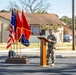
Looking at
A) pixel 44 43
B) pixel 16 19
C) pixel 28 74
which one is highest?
pixel 16 19

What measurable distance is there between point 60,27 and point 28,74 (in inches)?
2093

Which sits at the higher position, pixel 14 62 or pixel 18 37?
pixel 18 37

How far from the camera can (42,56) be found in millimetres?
17453

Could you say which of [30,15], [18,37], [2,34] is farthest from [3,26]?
[18,37]

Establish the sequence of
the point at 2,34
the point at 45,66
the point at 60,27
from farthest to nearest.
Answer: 1. the point at 60,27
2. the point at 2,34
3. the point at 45,66

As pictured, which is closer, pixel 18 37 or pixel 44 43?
pixel 44 43

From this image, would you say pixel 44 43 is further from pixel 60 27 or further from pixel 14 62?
pixel 60 27

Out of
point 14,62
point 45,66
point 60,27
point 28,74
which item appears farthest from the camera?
point 60,27

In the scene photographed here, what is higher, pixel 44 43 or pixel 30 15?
pixel 30 15

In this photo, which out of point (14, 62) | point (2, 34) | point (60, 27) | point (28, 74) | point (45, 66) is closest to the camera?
point (28, 74)

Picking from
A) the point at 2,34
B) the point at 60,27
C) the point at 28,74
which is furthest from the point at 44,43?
the point at 60,27

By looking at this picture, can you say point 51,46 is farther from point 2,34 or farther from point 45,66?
point 2,34

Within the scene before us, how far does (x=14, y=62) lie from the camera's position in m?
18.8

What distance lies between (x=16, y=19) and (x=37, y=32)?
4609 centimetres
